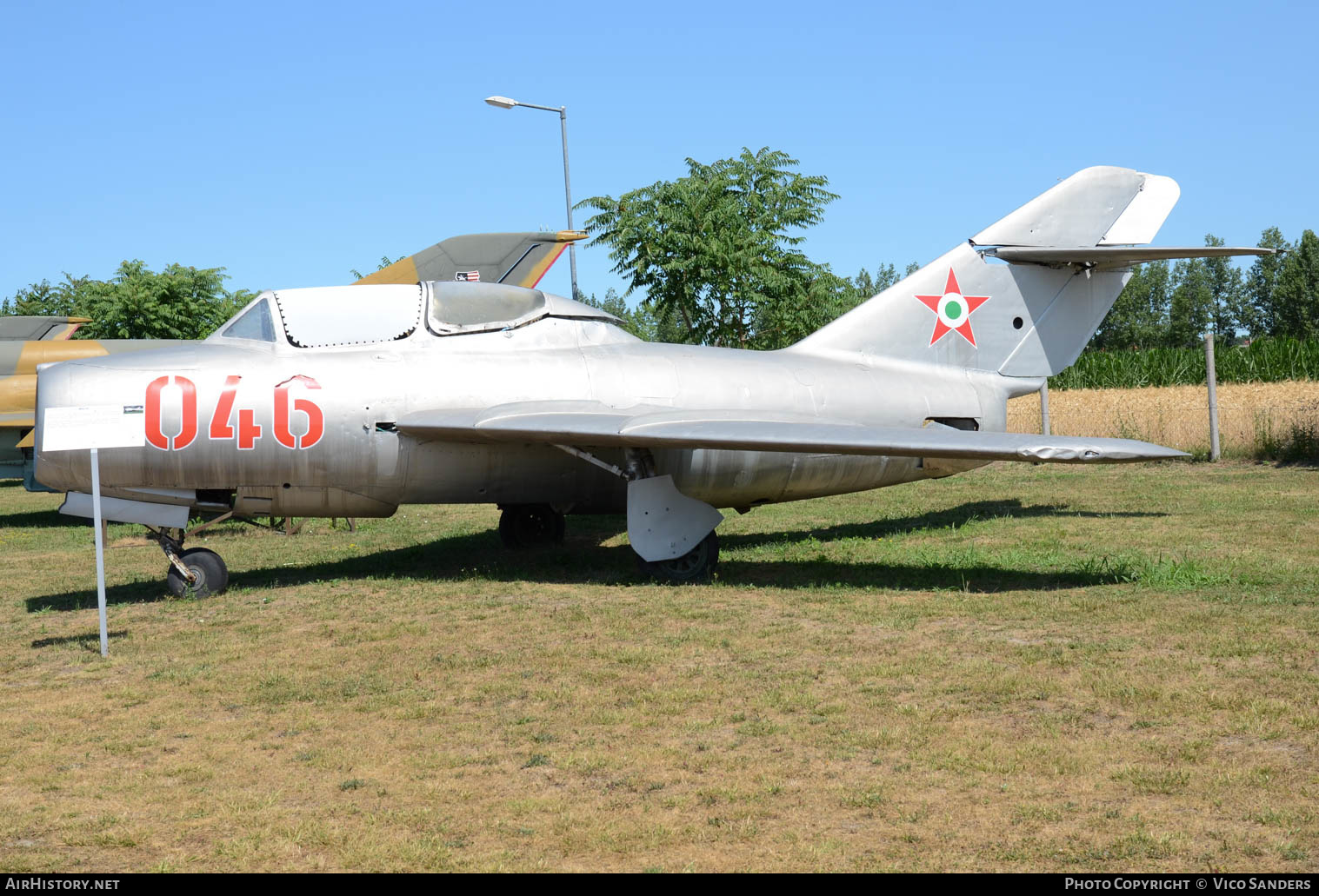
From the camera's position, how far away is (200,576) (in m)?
10.5

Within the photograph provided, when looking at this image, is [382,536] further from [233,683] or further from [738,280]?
[738,280]

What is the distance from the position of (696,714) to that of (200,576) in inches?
248

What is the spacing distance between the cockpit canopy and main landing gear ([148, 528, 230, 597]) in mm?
2145

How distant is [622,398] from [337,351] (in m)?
2.86

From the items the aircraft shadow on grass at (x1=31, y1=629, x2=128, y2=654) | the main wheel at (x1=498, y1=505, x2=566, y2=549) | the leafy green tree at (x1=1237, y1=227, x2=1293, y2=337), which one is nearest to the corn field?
the main wheel at (x1=498, y1=505, x2=566, y2=549)

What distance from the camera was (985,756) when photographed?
17.5ft

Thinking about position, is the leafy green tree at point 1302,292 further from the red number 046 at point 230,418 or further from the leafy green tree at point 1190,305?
the red number 046 at point 230,418

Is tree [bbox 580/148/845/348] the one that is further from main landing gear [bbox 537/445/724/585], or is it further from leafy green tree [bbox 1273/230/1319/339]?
leafy green tree [bbox 1273/230/1319/339]

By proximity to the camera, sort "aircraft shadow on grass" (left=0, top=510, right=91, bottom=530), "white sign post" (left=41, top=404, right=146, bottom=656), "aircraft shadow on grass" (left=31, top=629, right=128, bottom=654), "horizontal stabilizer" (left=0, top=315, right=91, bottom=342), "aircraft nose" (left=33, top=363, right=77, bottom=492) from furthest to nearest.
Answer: "horizontal stabilizer" (left=0, top=315, right=91, bottom=342), "aircraft shadow on grass" (left=0, top=510, right=91, bottom=530), "aircraft nose" (left=33, top=363, right=77, bottom=492), "aircraft shadow on grass" (left=31, top=629, right=128, bottom=654), "white sign post" (left=41, top=404, right=146, bottom=656)

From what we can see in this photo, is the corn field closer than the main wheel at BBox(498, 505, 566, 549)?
No

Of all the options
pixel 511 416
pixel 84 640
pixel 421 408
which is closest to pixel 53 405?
pixel 84 640

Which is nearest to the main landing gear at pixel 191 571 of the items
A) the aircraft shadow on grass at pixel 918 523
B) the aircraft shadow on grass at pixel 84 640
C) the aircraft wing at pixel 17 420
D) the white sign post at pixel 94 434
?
the aircraft shadow on grass at pixel 84 640

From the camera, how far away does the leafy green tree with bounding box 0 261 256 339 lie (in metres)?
37.0

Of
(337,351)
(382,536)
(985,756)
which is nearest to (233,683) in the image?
(337,351)
